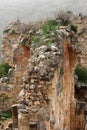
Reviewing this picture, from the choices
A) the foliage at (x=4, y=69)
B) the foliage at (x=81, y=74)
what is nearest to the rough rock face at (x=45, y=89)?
the foliage at (x=81, y=74)

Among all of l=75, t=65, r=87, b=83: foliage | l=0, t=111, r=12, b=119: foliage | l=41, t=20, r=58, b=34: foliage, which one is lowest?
l=0, t=111, r=12, b=119: foliage

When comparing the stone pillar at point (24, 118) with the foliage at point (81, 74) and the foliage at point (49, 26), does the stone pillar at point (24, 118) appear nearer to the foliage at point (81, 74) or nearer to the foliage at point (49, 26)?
the foliage at point (49, 26)

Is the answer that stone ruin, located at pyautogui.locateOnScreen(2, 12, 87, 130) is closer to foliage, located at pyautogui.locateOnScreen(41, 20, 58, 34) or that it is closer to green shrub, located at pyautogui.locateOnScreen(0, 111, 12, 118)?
foliage, located at pyautogui.locateOnScreen(41, 20, 58, 34)

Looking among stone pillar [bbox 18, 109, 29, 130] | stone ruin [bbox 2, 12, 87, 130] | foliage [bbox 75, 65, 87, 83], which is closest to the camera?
stone pillar [bbox 18, 109, 29, 130]

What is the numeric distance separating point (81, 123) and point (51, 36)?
16.0 ft

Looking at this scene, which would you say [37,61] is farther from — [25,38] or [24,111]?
[25,38]

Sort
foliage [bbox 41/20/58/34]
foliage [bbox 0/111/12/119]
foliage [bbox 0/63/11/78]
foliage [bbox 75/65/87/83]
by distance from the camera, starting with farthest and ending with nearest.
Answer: foliage [bbox 0/63/11/78]
foliage [bbox 75/65/87/83]
foliage [bbox 0/111/12/119]
foliage [bbox 41/20/58/34]

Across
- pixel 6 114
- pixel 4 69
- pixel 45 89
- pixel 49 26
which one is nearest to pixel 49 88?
pixel 45 89

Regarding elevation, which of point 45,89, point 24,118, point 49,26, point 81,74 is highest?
point 49,26

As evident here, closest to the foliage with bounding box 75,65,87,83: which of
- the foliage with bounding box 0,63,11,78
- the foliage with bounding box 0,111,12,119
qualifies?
the foliage with bounding box 0,63,11,78

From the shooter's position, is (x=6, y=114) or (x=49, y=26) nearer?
(x=49, y=26)

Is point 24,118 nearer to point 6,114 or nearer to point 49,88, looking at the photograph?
point 49,88

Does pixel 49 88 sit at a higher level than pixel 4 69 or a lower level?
higher

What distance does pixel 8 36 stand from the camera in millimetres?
39406
